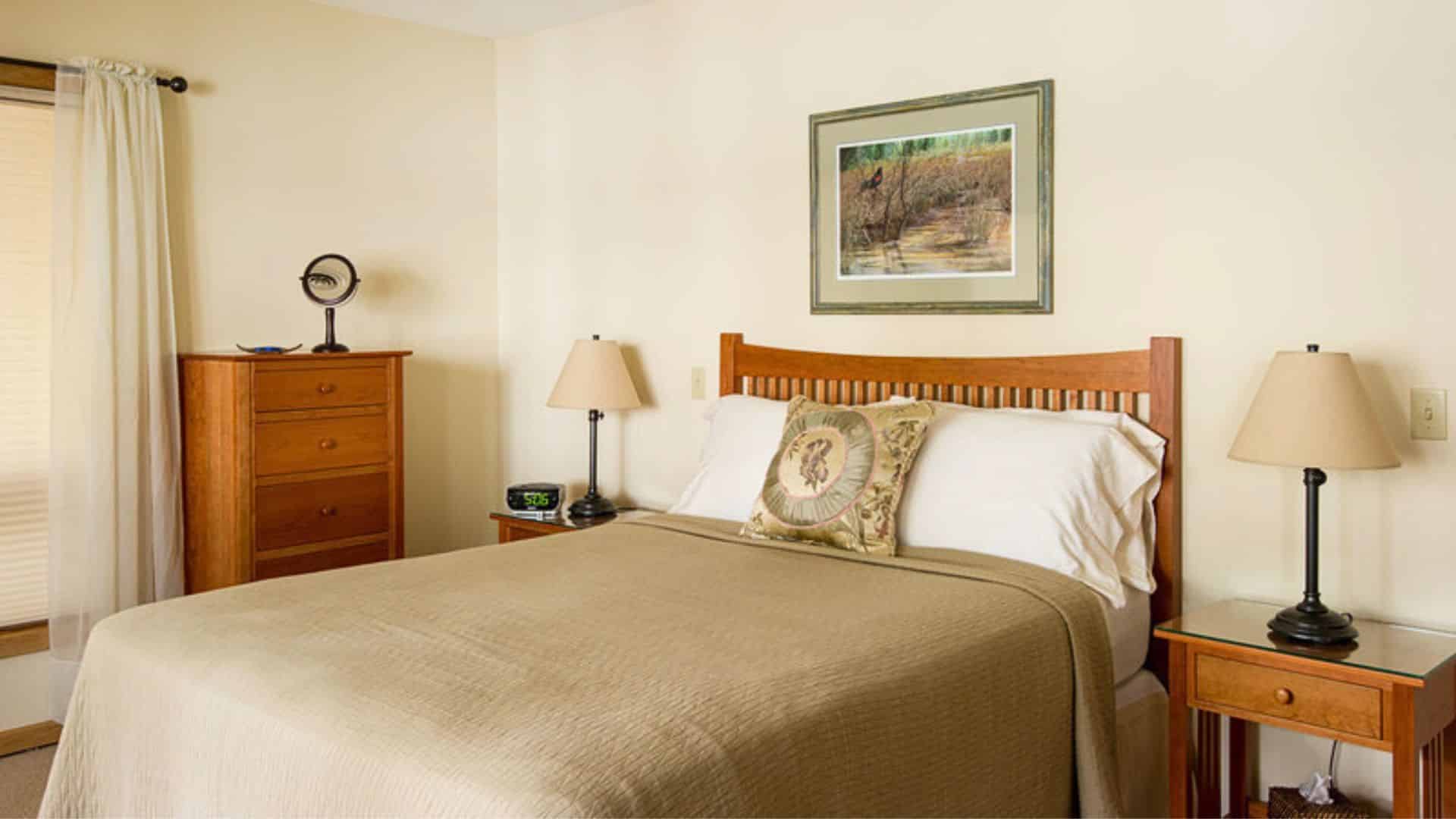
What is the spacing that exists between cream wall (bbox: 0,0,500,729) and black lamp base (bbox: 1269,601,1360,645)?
3.24 m

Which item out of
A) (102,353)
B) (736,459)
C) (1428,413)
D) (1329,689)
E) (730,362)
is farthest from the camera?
(730,362)

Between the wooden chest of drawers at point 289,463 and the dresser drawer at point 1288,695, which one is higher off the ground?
the wooden chest of drawers at point 289,463

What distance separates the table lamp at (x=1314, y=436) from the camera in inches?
95.2

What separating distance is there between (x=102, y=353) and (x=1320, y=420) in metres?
3.40

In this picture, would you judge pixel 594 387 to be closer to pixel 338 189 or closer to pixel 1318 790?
pixel 338 189

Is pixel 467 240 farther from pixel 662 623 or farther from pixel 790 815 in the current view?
pixel 790 815

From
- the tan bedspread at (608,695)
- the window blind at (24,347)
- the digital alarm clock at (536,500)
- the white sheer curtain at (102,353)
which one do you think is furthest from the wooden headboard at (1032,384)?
the window blind at (24,347)

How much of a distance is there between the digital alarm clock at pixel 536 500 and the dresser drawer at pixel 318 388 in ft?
1.93

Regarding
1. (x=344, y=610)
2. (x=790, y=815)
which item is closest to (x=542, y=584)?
(x=344, y=610)

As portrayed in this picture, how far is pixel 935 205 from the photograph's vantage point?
3.43m

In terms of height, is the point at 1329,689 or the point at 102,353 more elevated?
the point at 102,353

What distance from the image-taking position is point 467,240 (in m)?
4.72

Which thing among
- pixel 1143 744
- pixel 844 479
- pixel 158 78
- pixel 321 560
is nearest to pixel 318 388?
pixel 321 560

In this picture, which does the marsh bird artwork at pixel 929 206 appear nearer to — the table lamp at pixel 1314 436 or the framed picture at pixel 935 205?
the framed picture at pixel 935 205
